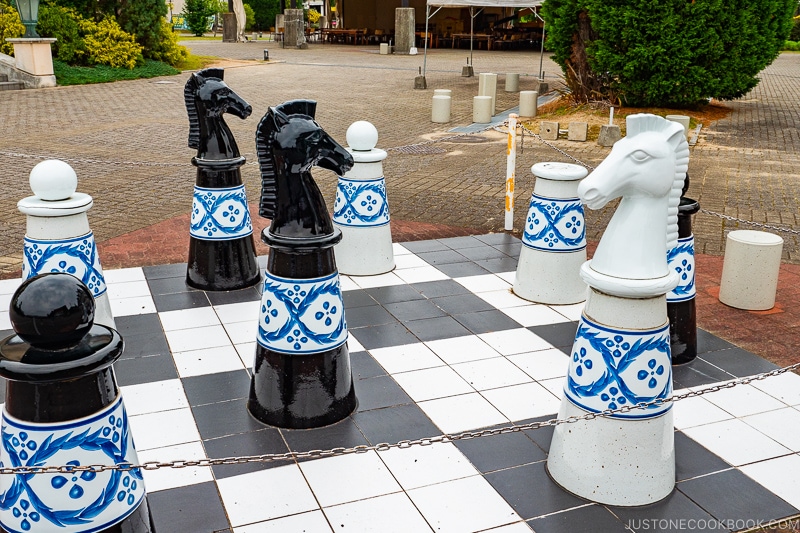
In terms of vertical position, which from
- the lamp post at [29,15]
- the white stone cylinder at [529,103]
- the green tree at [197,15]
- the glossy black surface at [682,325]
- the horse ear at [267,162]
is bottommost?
the glossy black surface at [682,325]

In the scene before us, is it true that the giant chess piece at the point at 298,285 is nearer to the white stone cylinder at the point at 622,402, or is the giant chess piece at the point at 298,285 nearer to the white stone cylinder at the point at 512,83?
the white stone cylinder at the point at 622,402

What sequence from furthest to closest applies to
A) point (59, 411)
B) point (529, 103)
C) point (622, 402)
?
point (529, 103)
point (622, 402)
point (59, 411)

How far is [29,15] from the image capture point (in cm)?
2075

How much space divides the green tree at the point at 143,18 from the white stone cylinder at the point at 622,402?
2420 cm

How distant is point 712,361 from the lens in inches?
207

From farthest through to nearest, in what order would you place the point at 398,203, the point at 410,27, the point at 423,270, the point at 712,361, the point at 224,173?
the point at 410,27 → the point at 398,203 → the point at 423,270 → the point at 224,173 → the point at 712,361

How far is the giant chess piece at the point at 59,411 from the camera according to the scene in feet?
8.36

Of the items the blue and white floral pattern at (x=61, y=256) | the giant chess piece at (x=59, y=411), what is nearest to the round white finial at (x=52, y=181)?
the blue and white floral pattern at (x=61, y=256)

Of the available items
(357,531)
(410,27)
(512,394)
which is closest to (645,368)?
(512,394)

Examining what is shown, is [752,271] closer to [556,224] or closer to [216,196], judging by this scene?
[556,224]

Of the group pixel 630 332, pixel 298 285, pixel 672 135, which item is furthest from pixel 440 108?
pixel 630 332

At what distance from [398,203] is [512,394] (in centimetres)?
529

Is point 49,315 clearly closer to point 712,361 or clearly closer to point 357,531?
point 357,531

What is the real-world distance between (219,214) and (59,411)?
373 cm
